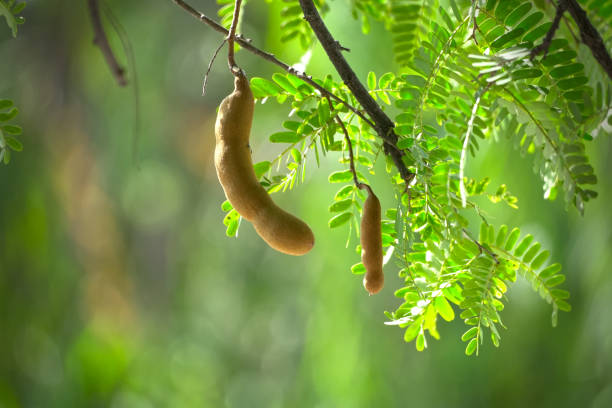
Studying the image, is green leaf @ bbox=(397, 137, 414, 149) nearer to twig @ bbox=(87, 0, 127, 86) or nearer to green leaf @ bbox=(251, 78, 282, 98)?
green leaf @ bbox=(251, 78, 282, 98)

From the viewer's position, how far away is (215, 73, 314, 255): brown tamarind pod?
0.22 m

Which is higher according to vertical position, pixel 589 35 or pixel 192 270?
pixel 192 270

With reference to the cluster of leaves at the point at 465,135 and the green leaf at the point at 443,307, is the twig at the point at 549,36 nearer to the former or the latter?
the cluster of leaves at the point at 465,135

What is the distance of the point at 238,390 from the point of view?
66.6 inches

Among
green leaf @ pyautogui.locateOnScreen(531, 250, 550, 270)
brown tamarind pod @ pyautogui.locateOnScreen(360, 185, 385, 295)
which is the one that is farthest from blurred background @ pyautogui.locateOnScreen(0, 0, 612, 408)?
brown tamarind pod @ pyautogui.locateOnScreen(360, 185, 385, 295)

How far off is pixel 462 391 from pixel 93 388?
1.00 meters

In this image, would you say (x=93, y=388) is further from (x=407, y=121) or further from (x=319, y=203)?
(x=407, y=121)

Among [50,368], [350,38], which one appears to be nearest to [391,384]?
[350,38]

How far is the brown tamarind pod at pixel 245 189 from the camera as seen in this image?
0.22 metres

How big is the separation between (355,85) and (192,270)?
1.67 meters

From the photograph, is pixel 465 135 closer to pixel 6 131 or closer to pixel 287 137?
pixel 287 137

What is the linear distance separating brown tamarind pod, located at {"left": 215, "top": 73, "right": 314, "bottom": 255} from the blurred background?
2.55 ft

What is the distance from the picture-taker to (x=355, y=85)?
0.24m

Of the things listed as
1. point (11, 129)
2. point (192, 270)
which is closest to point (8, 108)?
point (11, 129)
